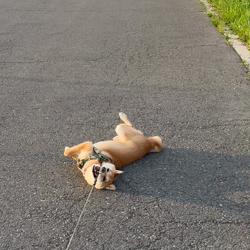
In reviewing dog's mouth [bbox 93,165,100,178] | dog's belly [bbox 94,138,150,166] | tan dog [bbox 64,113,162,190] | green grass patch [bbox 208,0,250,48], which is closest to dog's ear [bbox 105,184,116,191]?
tan dog [bbox 64,113,162,190]

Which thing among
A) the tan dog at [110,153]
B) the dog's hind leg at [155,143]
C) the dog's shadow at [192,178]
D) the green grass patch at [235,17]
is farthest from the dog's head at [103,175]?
the green grass patch at [235,17]

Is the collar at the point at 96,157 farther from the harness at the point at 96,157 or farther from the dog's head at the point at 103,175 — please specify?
the dog's head at the point at 103,175

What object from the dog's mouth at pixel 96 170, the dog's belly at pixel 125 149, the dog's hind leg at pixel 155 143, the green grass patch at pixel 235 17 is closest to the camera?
the dog's mouth at pixel 96 170

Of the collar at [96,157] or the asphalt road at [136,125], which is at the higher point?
the collar at [96,157]

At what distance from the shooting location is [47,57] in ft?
24.1

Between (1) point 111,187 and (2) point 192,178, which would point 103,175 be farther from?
(2) point 192,178

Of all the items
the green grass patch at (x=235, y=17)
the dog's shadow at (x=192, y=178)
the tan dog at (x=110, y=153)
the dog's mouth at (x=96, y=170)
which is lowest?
the green grass patch at (x=235, y=17)

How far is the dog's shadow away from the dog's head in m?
0.11

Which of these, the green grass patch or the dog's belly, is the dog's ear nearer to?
the dog's belly

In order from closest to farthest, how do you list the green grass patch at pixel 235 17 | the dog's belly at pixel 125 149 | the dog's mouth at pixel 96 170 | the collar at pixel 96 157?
the dog's mouth at pixel 96 170 → the collar at pixel 96 157 → the dog's belly at pixel 125 149 → the green grass patch at pixel 235 17

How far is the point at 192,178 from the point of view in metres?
3.90

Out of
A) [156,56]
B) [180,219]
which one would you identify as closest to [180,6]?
[156,56]

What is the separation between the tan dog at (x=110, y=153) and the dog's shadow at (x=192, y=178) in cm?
9

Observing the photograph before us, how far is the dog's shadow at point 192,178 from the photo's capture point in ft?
11.9
